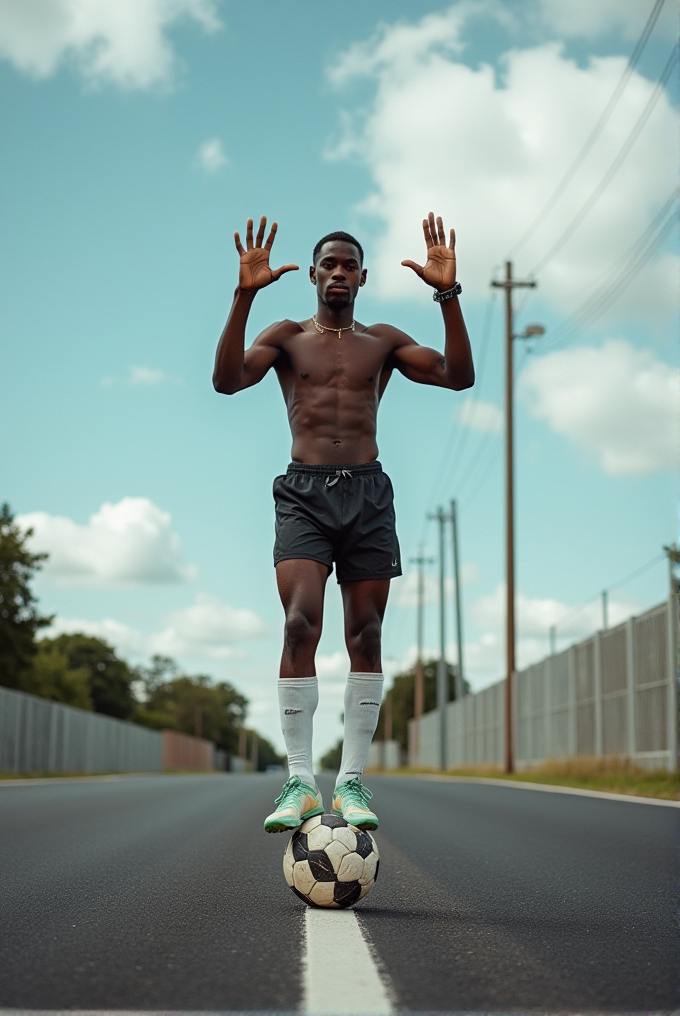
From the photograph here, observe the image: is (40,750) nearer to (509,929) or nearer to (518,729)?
(518,729)

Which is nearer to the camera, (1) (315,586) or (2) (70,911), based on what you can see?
(2) (70,911)

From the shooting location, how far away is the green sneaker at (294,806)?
441 cm

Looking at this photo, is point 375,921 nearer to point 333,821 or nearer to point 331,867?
point 331,867

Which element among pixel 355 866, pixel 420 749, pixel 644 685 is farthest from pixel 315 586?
pixel 420 749

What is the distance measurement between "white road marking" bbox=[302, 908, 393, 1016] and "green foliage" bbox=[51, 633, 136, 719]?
103364mm

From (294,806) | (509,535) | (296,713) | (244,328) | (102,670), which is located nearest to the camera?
(294,806)

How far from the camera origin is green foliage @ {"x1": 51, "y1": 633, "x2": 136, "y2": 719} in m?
106

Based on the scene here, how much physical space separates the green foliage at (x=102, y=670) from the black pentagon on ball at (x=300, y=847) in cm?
10274

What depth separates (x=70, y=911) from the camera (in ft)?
14.0

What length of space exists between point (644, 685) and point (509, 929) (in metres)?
17.2

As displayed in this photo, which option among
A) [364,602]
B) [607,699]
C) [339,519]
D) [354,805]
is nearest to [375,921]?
[354,805]

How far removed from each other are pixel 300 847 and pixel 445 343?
6.95ft

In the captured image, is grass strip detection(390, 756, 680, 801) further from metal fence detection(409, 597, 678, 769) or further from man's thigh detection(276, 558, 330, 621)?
man's thigh detection(276, 558, 330, 621)

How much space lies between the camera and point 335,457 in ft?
16.5
